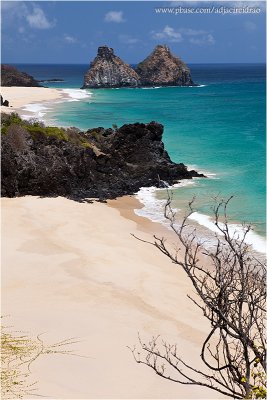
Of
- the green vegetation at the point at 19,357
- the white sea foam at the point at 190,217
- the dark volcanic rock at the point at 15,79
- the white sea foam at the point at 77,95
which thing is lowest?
the green vegetation at the point at 19,357

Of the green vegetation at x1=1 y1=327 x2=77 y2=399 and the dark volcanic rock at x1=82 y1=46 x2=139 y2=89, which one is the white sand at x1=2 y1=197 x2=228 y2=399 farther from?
the dark volcanic rock at x1=82 y1=46 x2=139 y2=89

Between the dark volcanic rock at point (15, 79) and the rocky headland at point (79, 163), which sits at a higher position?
the dark volcanic rock at point (15, 79)

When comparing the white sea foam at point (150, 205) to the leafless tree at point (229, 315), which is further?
the white sea foam at point (150, 205)

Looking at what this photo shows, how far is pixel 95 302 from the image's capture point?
13.6 m

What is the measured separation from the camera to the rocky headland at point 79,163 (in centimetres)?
2512

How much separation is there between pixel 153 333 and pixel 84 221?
31.5 feet

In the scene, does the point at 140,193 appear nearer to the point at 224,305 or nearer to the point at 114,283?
the point at 114,283

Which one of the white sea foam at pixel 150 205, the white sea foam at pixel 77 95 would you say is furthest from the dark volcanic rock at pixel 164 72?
the white sea foam at pixel 150 205

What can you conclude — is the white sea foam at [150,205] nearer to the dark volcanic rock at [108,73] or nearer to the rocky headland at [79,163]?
the rocky headland at [79,163]

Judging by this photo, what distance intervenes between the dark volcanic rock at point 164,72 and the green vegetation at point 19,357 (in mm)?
131425

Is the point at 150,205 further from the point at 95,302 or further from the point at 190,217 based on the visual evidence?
the point at 95,302

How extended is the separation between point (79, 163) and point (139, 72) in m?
120

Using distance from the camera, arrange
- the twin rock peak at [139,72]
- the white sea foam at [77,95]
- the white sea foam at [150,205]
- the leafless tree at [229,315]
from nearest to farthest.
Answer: the leafless tree at [229,315]
the white sea foam at [150,205]
the white sea foam at [77,95]
the twin rock peak at [139,72]

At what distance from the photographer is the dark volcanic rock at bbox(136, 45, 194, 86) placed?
138750mm
